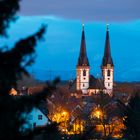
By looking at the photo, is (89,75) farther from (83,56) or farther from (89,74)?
(83,56)

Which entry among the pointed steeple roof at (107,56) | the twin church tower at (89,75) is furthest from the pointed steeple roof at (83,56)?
the pointed steeple roof at (107,56)

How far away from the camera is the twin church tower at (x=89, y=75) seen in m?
151

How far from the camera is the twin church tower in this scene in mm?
150750

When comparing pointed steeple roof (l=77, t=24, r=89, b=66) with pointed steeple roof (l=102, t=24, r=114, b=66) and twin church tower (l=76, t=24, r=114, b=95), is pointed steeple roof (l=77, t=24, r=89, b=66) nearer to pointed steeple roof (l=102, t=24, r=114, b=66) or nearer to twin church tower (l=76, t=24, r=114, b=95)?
twin church tower (l=76, t=24, r=114, b=95)

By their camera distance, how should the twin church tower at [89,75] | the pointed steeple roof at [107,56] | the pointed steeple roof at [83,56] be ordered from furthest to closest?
the pointed steeple roof at [107,56], the pointed steeple roof at [83,56], the twin church tower at [89,75]

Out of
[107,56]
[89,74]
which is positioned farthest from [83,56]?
[107,56]

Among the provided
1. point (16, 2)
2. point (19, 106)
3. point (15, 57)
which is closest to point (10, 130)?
point (19, 106)

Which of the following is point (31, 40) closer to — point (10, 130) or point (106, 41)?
point (10, 130)

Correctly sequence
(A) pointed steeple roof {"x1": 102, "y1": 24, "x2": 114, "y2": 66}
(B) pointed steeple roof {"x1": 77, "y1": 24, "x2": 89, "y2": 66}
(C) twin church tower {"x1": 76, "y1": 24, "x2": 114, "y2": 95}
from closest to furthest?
(C) twin church tower {"x1": 76, "y1": 24, "x2": 114, "y2": 95} < (B) pointed steeple roof {"x1": 77, "y1": 24, "x2": 89, "y2": 66} < (A) pointed steeple roof {"x1": 102, "y1": 24, "x2": 114, "y2": 66}

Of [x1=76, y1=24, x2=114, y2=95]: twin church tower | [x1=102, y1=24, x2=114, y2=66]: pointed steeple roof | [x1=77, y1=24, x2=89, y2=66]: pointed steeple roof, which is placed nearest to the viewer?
[x1=76, y1=24, x2=114, y2=95]: twin church tower

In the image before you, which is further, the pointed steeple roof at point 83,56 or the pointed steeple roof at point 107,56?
the pointed steeple roof at point 107,56

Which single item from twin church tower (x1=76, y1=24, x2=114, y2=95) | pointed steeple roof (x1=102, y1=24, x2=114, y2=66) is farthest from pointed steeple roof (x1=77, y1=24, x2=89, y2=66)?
pointed steeple roof (x1=102, y1=24, x2=114, y2=66)

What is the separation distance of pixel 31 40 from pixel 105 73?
5778 inches

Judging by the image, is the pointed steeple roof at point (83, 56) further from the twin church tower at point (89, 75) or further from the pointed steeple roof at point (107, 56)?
the pointed steeple roof at point (107, 56)
